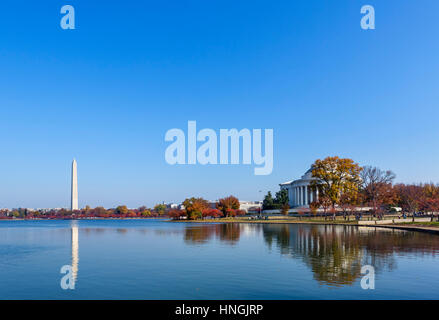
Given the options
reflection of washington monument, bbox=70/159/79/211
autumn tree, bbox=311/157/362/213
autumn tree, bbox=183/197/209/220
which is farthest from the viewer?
reflection of washington monument, bbox=70/159/79/211

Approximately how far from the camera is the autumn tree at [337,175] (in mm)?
80750

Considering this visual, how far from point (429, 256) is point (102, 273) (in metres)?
23.0

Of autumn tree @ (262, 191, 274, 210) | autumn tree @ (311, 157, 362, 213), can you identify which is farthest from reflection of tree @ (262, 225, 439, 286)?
autumn tree @ (262, 191, 274, 210)

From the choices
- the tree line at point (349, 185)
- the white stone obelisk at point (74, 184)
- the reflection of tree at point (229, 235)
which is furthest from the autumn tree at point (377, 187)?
the white stone obelisk at point (74, 184)

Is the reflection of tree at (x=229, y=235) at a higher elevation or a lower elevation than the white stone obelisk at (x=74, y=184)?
lower

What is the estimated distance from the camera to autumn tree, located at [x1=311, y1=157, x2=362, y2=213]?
80.8 metres

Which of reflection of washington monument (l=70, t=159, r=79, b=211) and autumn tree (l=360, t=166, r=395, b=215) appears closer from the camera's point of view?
autumn tree (l=360, t=166, r=395, b=215)

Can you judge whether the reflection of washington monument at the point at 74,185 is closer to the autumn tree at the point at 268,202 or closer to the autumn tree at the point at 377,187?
the autumn tree at the point at 268,202

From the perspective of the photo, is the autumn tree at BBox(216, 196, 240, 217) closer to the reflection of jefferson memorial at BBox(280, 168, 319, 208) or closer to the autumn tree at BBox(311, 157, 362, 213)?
the reflection of jefferson memorial at BBox(280, 168, 319, 208)

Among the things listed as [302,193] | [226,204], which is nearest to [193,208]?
[226,204]

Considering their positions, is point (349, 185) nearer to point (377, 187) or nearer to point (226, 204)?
point (377, 187)

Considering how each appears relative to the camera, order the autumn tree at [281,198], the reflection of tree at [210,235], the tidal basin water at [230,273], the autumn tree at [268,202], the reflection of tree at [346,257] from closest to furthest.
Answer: the tidal basin water at [230,273] → the reflection of tree at [346,257] → the reflection of tree at [210,235] → the autumn tree at [281,198] → the autumn tree at [268,202]

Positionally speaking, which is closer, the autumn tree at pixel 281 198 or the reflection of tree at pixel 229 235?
the reflection of tree at pixel 229 235
